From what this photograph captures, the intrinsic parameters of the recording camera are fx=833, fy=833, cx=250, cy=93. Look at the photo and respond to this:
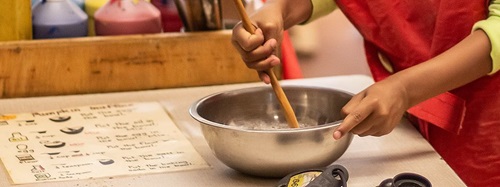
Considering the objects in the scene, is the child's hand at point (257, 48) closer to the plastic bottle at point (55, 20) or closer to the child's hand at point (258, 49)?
the child's hand at point (258, 49)

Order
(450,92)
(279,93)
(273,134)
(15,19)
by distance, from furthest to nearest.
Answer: (15,19) → (450,92) → (279,93) → (273,134)

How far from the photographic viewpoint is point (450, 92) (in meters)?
1.38

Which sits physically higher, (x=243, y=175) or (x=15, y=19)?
(x=15, y=19)

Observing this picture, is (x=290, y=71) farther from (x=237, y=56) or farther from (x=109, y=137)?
(x=109, y=137)

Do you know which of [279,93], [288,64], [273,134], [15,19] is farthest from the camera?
[288,64]

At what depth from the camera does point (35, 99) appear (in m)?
1.58

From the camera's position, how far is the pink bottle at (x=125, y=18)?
167 centimetres

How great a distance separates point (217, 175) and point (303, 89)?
0.22 metres

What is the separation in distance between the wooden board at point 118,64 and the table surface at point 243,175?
36 millimetres

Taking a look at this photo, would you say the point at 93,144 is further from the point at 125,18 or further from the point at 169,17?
the point at 169,17

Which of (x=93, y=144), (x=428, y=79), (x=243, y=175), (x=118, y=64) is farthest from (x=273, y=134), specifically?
(x=118, y=64)

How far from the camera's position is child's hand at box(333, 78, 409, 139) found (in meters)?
1.14

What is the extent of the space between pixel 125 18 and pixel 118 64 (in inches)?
3.8

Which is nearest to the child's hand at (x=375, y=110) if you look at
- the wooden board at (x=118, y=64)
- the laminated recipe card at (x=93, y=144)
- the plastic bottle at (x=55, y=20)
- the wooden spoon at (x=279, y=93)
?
the wooden spoon at (x=279, y=93)
